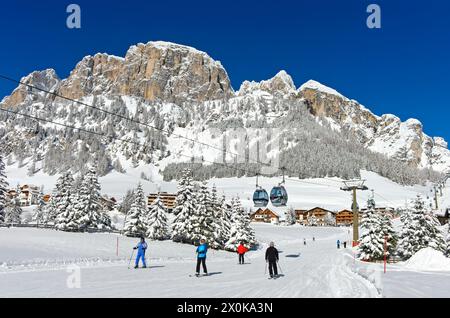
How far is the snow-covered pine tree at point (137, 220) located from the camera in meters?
57.8

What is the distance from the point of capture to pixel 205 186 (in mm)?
52781

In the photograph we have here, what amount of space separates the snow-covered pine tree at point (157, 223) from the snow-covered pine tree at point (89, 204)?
8.72 meters

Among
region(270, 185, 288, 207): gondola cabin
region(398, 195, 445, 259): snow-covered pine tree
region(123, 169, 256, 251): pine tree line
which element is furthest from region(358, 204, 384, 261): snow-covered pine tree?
region(123, 169, 256, 251): pine tree line

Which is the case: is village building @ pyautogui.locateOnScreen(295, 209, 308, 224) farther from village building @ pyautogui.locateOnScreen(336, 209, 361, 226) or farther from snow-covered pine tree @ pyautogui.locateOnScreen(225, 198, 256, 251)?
snow-covered pine tree @ pyautogui.locateOnScreen(225, 198, 256, 251)

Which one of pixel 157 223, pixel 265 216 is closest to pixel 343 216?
pixel 265 216

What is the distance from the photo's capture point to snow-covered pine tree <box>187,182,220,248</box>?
5088 cm

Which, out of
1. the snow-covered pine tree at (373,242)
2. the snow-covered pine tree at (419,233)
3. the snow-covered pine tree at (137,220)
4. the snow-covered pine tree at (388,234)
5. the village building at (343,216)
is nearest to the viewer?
the snow-covered pine tree at (419,233)

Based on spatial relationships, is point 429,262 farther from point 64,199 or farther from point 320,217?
point 320,217

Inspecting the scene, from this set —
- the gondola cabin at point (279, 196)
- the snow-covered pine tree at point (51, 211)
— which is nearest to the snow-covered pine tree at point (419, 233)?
the gondola cabin at point (279, 196)

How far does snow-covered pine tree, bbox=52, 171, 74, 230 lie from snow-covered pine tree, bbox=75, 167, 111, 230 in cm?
193

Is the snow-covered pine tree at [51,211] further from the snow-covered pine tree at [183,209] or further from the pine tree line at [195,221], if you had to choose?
the snow-covered pine tree at [183,209]

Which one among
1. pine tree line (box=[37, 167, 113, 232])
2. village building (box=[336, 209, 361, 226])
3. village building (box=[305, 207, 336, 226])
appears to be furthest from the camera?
village building (box=[336, 209, 361, 226])

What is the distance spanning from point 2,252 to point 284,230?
80.7 m
